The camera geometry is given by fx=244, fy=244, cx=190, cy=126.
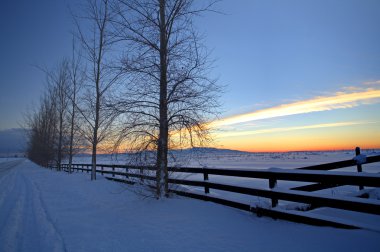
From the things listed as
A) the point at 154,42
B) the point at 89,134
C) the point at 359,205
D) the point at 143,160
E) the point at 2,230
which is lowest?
the point at 2,230

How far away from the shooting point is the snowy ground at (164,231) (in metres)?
4.07

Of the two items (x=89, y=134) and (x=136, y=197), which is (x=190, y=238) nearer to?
(x=136, y=197)

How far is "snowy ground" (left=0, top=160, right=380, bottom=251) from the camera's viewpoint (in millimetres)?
4070

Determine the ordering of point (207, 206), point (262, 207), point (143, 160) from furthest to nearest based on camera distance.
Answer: point (143, 160), point (207, 206), point (262, 207)

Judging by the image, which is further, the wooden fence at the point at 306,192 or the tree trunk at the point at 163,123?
the tree trunk at the point at 163,123

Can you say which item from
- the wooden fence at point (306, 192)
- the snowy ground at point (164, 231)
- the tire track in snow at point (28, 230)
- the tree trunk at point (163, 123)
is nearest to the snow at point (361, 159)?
the wooden fence at point (306, 192)

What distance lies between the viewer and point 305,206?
5672 millimetres

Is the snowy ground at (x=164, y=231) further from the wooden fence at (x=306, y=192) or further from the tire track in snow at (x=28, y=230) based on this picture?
the wooden fence at (x=306, y=192)

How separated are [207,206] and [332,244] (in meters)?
3.24

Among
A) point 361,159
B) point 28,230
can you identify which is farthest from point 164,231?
point 361,159

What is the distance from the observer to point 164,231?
512 centimetres

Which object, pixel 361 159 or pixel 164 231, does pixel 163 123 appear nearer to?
pixel 164 231

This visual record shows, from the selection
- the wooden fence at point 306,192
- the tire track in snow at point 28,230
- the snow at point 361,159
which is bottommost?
the tire track in snow at point 28,230

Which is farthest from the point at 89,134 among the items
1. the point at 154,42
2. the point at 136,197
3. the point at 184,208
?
the point at 184,208
